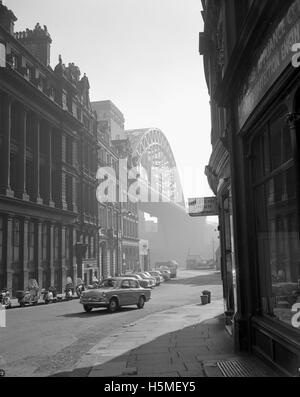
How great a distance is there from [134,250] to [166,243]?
36855 millimetres

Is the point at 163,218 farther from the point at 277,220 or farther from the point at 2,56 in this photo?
the point at 277,220

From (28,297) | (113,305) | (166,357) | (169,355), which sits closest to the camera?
(166,357)

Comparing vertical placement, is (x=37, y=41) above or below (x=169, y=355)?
above

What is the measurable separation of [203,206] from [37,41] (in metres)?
33.5

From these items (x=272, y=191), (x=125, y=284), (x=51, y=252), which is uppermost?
(x=272, y=191)

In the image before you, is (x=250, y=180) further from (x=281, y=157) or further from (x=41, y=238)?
(x=41, y=238)

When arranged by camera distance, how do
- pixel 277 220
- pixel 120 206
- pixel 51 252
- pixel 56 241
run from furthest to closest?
pixel 120 206 < pixel 56 241 < pixel 51 252 < pixel 277 220

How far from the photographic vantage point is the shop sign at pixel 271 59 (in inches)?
262

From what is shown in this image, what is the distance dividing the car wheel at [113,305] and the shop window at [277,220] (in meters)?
13.8

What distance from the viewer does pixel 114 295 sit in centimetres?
2273

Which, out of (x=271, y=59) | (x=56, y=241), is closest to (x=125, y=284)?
(x=271, y=59)

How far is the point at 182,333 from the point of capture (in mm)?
14211

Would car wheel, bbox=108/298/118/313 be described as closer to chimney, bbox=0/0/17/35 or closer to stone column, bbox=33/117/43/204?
stone column, bbox=33/117/43/204

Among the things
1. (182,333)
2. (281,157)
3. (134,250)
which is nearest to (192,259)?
(134,250)
